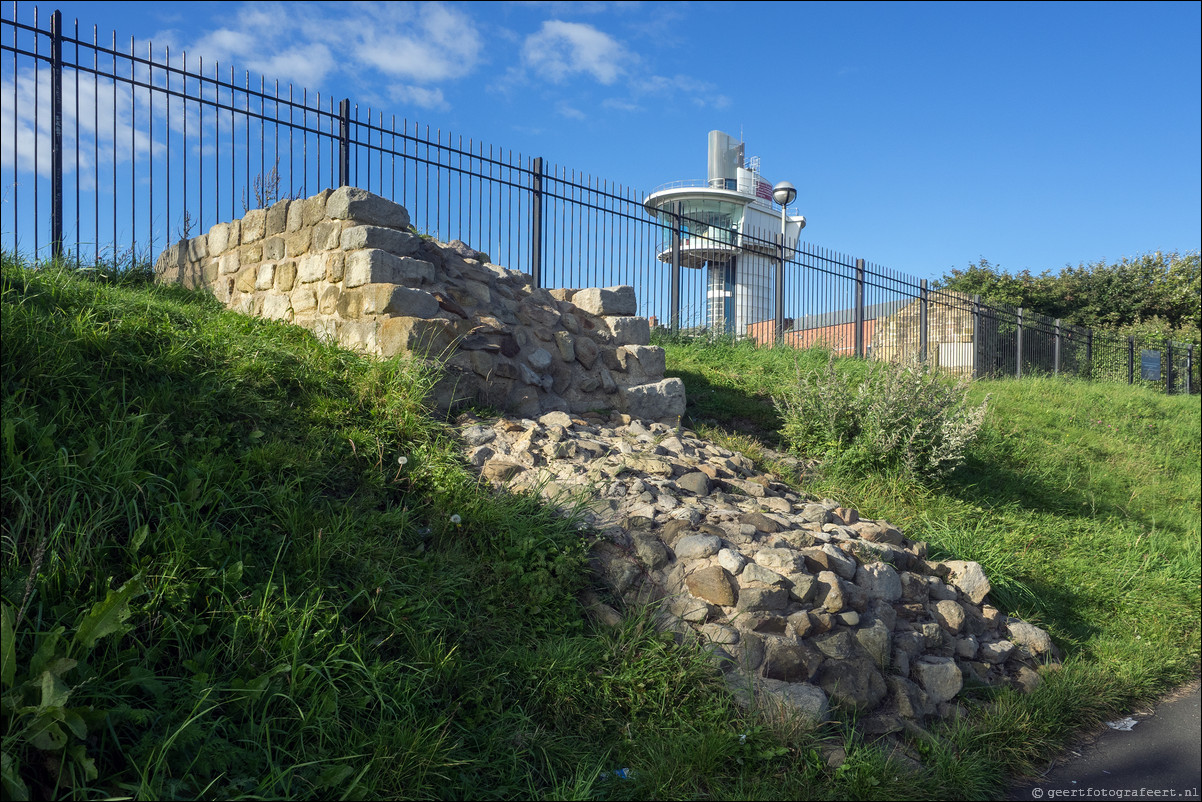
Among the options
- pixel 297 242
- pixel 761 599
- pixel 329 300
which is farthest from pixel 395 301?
pixel 761 599

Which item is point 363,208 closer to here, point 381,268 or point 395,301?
point 381,268

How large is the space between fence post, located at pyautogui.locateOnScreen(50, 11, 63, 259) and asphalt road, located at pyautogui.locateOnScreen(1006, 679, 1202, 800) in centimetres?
776

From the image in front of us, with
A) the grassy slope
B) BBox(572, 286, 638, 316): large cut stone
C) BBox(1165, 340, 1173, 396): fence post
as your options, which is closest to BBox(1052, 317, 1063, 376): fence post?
BBox(1165, 340, 1173, 396): fence post

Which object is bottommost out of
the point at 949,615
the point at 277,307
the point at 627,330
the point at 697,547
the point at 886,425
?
the point at 949,615

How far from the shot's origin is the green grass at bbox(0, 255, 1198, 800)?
8.35 feet

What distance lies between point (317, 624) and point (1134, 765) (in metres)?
3.91

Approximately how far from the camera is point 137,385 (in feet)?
13.3

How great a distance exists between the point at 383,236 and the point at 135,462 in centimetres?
273

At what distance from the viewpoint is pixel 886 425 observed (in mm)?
6430

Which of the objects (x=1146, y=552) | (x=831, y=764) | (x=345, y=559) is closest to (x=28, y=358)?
(x=345, y=559)

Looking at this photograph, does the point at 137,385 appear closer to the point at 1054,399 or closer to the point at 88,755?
the point at 88,755

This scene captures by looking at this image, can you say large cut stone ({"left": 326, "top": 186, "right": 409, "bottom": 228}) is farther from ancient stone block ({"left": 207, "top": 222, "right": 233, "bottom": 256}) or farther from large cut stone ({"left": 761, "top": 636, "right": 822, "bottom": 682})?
large cut stone ({"left": 761, "top": 636, "right": 822, "bottom": 682})

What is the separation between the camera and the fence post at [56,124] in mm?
6492

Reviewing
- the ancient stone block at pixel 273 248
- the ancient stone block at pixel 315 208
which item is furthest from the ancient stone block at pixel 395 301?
the ancient stone block at pixel 273 248
